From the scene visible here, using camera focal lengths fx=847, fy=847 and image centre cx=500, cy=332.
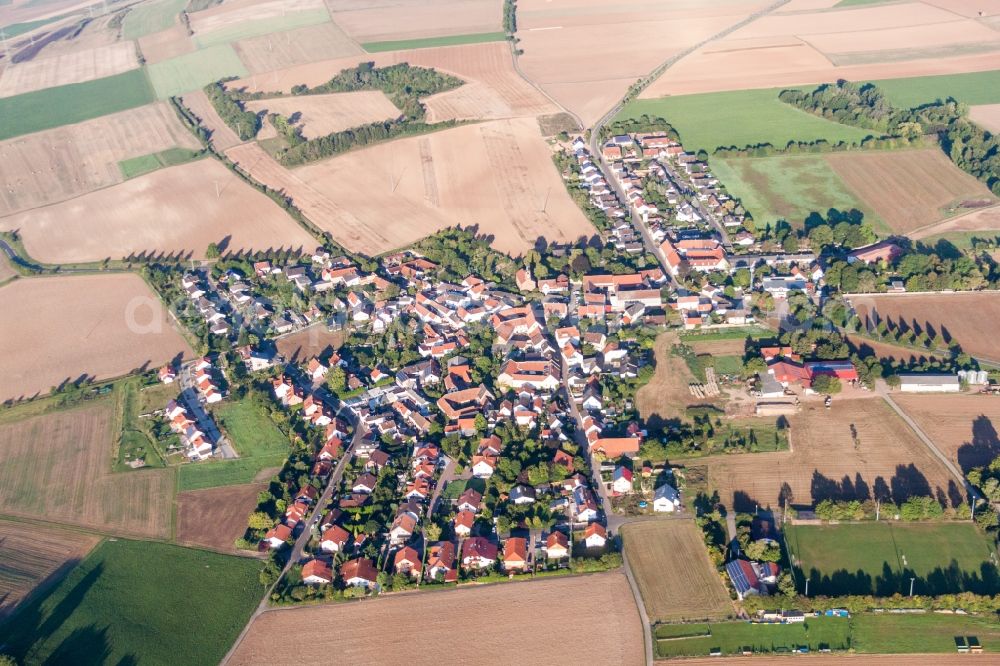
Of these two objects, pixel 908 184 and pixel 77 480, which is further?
pixel 908 184

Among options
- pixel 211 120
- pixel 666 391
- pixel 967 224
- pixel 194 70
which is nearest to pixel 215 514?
pixel 666 391

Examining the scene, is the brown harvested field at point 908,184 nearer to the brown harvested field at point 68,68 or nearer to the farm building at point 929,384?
the farm building at point 929,384

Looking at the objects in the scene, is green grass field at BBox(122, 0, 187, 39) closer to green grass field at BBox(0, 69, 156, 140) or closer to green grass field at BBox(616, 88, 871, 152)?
green grass field at BBox(0, 69, 156, 140)

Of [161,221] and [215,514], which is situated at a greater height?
[161,221]

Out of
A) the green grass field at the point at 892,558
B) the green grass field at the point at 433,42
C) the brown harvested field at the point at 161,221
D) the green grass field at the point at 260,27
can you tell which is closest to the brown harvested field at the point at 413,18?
the green grass field at the point at 433,42

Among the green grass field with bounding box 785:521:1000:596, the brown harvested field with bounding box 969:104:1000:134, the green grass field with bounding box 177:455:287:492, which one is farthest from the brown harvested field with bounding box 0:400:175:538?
the brown harvested field with bounding box 969:104:1000:134

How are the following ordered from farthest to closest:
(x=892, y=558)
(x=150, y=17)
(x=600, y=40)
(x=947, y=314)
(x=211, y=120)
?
(x=150, y=17) < (x=600, y=40) < (x=211, y=120) < (x=947, y=314) < (x=892, y=558)

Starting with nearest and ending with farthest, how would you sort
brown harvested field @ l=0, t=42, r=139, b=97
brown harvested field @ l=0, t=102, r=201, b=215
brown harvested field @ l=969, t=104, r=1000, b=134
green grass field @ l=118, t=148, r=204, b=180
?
1. brown harvested field @ l=969, t=104, r=1000, b=134
2. brown harvested field @ l=0, t=102, r=201, b=215
3. green grass field @ l=118, t=148, r=204, b=180
4. brown harvested field @ l=0, t=42, r=139, b=97

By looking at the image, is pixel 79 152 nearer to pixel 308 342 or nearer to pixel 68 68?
pixel 68 68
